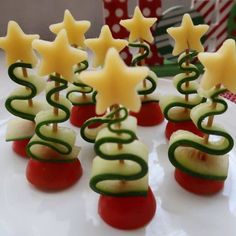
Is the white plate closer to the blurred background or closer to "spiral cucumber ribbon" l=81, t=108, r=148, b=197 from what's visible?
"spiral cucumber ribbon" l=81, t=108, r=148, b=197

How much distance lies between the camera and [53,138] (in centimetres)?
73

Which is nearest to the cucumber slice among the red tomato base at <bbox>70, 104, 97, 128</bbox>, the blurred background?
the red tomato base at <bbox>70, 104, 97, 128</bbox>

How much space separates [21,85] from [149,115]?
300 millimetres

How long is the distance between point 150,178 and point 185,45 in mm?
269

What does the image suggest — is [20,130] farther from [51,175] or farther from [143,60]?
[143,60]

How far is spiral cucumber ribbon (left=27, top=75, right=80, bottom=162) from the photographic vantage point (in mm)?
709

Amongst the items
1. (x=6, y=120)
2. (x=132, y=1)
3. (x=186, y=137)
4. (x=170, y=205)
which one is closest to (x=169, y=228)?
(x=170, y=205)

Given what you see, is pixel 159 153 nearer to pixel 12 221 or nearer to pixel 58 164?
pixel 58 164

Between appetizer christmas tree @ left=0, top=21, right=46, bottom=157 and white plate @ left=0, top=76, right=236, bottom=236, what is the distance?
0.05 meters

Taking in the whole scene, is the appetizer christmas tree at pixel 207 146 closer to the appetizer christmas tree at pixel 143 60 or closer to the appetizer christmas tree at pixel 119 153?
the appetizer christmas tree at pixel 119 153

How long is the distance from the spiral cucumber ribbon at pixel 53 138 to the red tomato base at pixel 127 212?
0.13 meters

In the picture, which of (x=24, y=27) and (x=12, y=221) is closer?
(x=12, y=221)

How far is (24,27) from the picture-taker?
1.43m

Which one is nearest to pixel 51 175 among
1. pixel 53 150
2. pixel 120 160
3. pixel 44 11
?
pixel 53 150
